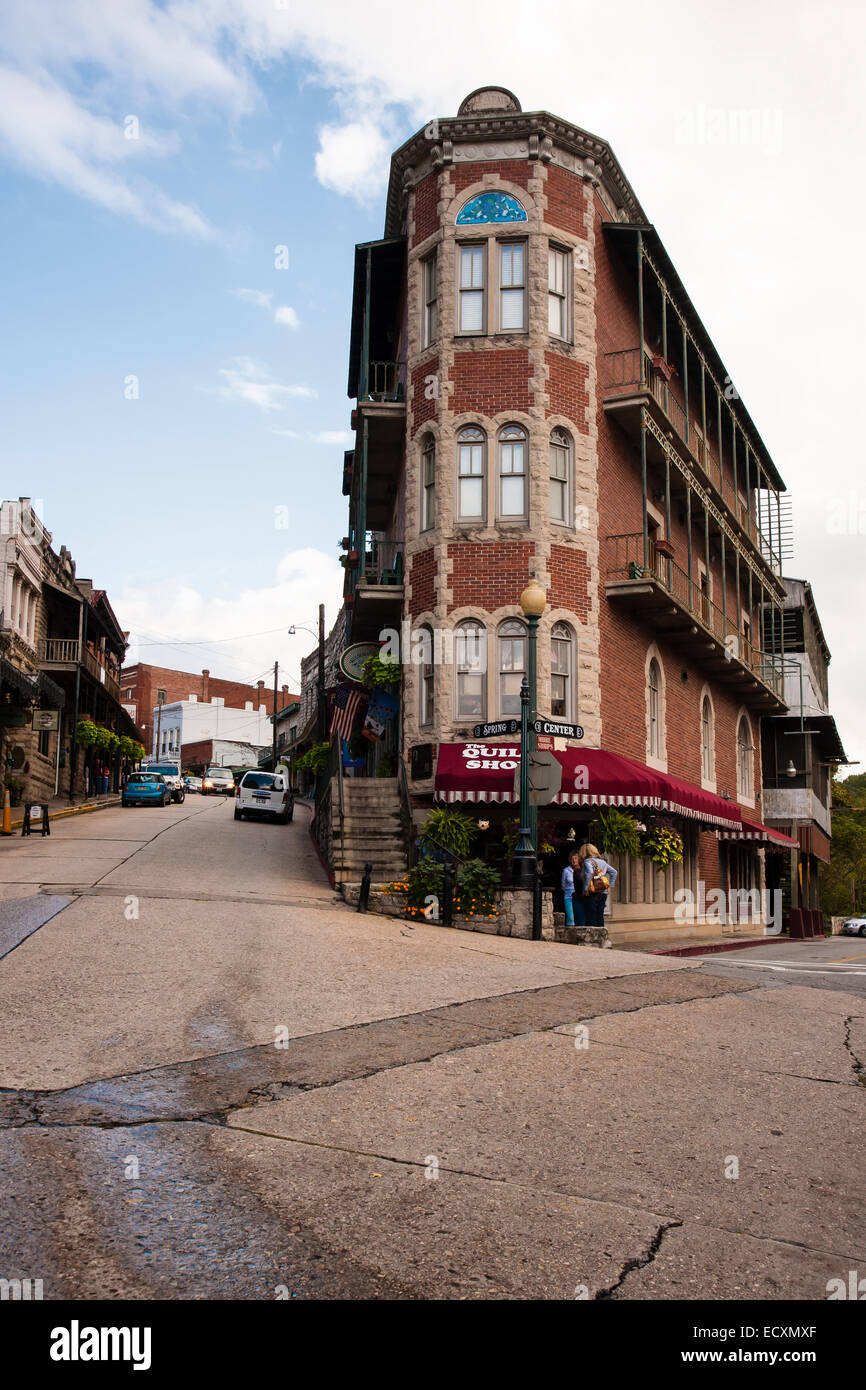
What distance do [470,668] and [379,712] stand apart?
125 inches

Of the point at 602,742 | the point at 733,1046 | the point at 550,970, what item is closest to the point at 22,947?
the point at 550,970

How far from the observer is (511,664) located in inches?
821

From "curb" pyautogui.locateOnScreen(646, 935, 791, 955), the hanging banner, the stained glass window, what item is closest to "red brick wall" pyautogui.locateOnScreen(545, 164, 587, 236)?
the stained glass window

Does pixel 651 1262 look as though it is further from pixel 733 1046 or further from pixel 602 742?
pixel 602 742

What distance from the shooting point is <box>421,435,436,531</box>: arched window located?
22000 millimetres

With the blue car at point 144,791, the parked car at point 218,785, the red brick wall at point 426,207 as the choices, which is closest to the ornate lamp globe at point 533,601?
the red brick wall at point 426,207

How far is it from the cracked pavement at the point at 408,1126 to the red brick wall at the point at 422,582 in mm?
11169

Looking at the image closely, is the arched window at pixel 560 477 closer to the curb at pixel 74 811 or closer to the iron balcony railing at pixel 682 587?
the iron balcony railing at pixel 682 587

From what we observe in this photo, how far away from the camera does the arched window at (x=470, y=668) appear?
2081 cm

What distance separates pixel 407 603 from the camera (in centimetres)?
2227

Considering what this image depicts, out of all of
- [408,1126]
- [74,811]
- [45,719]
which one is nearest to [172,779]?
[74,811]
